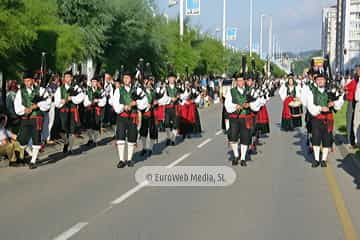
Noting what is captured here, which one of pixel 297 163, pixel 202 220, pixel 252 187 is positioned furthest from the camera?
pixel 297 163

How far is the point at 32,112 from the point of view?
47.4ft

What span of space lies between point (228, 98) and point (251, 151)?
11.1ft

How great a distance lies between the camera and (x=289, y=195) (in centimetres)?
1110

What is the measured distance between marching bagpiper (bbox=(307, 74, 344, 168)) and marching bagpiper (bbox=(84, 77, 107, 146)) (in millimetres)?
6533

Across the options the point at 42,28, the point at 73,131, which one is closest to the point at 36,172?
the point at 73,131

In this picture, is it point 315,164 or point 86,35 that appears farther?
point 86,35

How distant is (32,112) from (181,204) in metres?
5.38

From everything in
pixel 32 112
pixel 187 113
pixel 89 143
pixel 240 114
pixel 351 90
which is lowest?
pixel 89 143

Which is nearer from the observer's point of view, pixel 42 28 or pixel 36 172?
pixel 36 172

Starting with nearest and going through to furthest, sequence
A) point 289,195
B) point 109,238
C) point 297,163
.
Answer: point 109,238
point 289,195
point 297,163

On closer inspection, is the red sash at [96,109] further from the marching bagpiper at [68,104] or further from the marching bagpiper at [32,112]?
the marching bagpiper at [32,112]

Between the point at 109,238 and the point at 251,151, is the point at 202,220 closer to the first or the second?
the point at 109,238

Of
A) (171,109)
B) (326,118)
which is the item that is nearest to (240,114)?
(326,118)

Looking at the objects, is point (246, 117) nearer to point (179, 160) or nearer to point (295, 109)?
point (179, 160)
